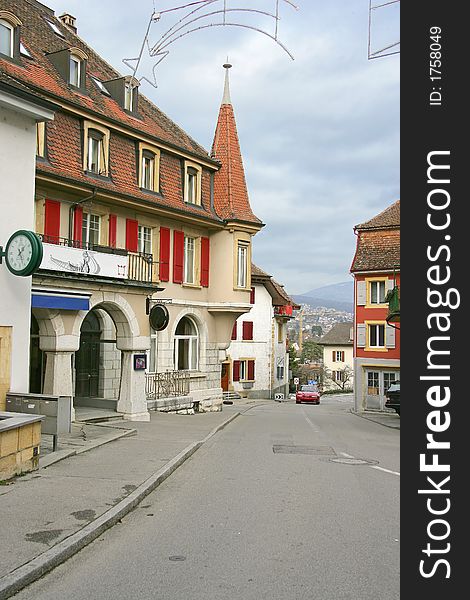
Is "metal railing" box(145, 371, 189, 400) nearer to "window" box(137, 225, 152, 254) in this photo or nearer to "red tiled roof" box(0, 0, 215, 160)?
"window" box(137, 225, 152, 254)

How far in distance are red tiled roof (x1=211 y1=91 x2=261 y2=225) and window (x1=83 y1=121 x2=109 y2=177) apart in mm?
6821

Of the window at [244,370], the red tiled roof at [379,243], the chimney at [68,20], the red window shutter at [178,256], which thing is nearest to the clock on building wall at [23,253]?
the red window shutter at [178,256]

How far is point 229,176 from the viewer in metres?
29.8

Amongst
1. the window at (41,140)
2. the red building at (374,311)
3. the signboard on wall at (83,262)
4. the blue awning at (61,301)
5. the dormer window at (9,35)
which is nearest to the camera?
the blue awning at (61,301)

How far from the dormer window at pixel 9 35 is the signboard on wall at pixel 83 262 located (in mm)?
6381

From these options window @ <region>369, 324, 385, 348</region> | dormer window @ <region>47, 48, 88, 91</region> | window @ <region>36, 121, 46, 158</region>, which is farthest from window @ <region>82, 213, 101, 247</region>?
window @ <region>369, 324, 385, 348</region>

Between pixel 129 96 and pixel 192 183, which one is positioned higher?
pixel 129 96

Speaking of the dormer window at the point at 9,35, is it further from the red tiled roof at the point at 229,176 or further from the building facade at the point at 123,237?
the red tiled roof at the point at 229,176

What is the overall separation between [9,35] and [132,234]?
23.8 ft

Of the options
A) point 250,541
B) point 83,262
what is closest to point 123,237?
point 83,262

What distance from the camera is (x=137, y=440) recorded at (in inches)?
660

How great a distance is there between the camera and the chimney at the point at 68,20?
31250 mm

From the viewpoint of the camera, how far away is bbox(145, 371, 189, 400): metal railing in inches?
1019

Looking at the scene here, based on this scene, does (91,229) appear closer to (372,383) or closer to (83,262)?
(83,262)
